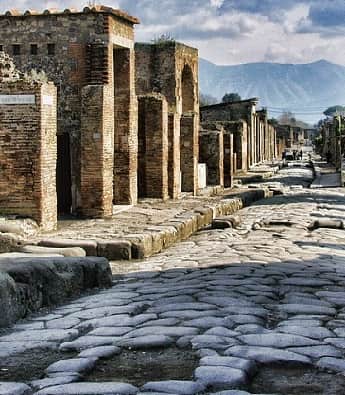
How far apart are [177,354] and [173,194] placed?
17.0 m

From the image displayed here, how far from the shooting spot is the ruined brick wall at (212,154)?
29.6 m

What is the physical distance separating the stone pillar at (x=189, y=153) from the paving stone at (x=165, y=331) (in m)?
19.1

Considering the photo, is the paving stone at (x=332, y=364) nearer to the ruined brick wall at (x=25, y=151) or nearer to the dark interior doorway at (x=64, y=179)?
the ruined brick wall at (x=25, y=151)

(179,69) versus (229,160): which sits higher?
(179,69)

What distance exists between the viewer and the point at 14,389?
4.84 meters

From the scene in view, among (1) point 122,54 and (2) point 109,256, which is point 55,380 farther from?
(1) point 122,54

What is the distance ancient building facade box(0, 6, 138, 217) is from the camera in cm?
1725

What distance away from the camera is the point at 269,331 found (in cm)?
634

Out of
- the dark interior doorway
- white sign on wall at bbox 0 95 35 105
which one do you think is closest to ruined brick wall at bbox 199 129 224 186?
the dark interior doorway

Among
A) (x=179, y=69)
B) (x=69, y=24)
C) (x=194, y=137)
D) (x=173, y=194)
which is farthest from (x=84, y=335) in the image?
(x=179, y=69)

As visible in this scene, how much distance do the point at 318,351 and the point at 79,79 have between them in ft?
42.9

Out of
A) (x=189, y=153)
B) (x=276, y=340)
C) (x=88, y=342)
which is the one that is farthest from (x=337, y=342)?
(x=189, y=153)

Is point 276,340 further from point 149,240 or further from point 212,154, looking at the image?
point 212,154

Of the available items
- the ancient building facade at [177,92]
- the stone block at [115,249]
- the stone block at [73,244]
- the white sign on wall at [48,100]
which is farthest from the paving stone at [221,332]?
the ancient building facade at [177,92]
